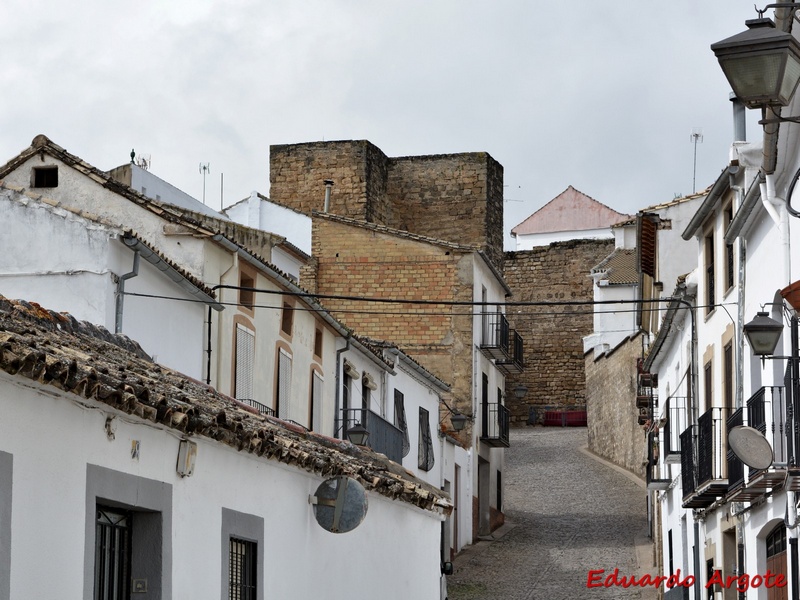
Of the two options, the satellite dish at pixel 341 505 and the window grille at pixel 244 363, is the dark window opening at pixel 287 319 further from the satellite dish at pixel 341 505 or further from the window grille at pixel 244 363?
the satellite dish at pixel 341 505

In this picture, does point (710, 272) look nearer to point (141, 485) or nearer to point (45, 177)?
point (45, 177)

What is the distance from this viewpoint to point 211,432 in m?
9.52

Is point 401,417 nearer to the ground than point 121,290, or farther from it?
nearer to the ground

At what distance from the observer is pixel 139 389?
8406mm

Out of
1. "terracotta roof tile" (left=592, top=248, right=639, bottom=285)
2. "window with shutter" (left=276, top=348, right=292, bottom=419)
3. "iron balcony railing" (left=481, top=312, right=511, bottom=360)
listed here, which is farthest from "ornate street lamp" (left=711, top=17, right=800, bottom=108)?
"terracotta roof tile" (left=592, top=248, right=639, bottom=285)

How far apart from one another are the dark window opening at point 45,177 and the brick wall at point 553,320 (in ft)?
116

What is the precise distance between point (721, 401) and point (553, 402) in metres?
36.3

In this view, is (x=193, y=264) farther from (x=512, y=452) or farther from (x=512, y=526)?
(x=512, y=452)

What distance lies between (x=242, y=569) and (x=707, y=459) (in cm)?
875

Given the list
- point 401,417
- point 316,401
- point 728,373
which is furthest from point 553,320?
point 728,373

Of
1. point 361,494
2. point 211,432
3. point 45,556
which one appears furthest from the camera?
point 361,494

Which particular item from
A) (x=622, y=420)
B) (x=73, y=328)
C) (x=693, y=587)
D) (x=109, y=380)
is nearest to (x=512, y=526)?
(x=622, y=420)

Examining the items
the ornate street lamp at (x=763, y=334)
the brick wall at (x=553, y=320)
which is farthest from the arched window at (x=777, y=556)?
the brick wall at (x=553, y=320)

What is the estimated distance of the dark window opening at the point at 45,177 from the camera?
20016mm
